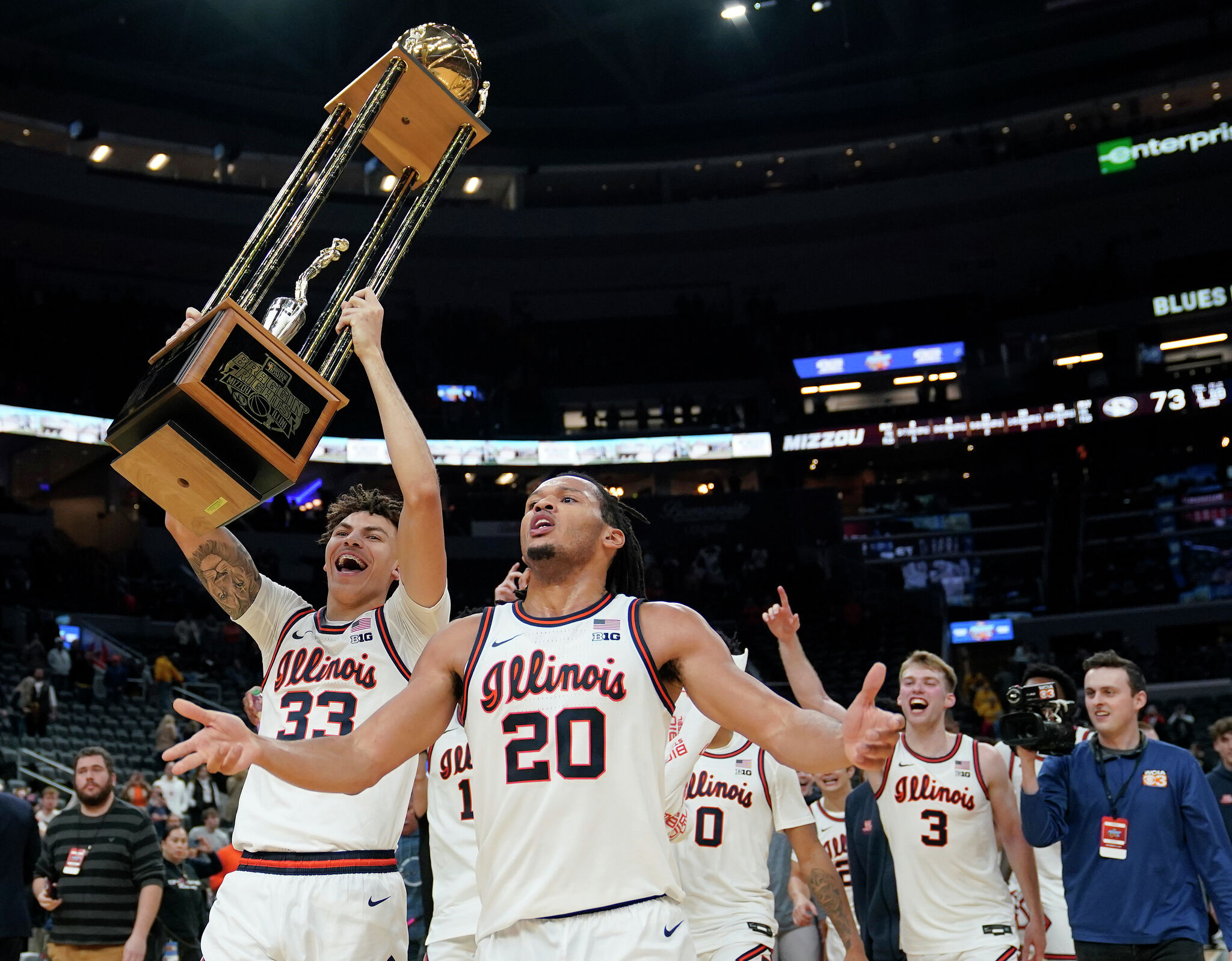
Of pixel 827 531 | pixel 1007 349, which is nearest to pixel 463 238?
pixel 827 531

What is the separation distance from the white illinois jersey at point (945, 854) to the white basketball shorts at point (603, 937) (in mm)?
2817

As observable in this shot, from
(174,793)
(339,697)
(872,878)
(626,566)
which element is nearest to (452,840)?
(339,697)

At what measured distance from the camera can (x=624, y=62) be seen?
31.5 meters

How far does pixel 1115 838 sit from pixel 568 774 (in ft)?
11.2

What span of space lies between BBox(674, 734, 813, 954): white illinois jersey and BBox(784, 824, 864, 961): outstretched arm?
8cm

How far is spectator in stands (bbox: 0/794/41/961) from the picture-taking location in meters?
6.98

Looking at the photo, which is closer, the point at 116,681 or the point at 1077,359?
the point at 116,681

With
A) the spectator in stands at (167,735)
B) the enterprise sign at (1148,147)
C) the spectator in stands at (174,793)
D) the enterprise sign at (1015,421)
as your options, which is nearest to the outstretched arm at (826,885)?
the spectator in stands at (174,793)

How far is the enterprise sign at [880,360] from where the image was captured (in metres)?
31.1

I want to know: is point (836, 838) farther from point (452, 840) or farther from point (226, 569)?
point (226, 569)

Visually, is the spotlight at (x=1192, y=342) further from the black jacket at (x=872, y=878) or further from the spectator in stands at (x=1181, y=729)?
the black jacket at (x=872, y=878)

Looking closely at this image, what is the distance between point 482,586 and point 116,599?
7.23 meters

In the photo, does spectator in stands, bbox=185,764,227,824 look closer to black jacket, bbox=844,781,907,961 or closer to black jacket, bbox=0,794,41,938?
black jacket, bbox=0,794,41,938

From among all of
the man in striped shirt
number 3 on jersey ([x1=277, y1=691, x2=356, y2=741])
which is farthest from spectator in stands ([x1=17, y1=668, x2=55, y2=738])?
number 3 on jersey ([x1=277, y1=691, x2=356, y2=741])
